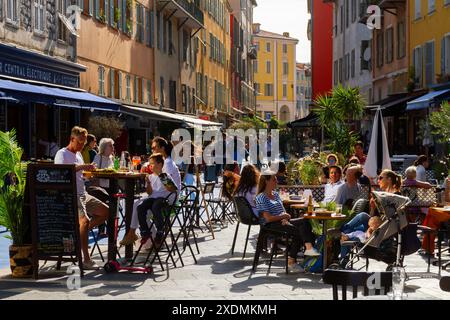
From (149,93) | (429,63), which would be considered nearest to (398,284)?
(429,63)

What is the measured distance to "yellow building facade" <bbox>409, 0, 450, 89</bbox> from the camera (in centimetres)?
3488

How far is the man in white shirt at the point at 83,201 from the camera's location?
12.2 m

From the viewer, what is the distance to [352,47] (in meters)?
55.0

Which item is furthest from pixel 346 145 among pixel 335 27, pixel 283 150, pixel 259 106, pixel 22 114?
pixel 259 106

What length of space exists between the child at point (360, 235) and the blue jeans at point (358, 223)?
16cm

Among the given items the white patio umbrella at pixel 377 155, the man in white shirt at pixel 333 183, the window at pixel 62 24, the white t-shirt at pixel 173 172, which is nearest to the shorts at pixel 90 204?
the white t-shirt at pixel 173 172

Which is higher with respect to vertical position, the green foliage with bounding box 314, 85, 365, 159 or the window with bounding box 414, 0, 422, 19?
the window with bounding box 414, 0, 422, 19

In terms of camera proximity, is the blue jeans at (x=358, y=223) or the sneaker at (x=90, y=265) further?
the blue jeans at (x=358, y=223)

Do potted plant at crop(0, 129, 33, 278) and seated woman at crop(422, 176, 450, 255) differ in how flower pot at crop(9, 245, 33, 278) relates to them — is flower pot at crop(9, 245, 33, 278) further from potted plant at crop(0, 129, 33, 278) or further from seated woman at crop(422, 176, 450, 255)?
seated woman at crop(422, 176, 450, 255)

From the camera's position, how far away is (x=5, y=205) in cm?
1150

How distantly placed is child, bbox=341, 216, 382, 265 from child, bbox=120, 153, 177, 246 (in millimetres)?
2293

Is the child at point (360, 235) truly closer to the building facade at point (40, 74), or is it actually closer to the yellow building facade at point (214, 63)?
the building facade at point (40, 74)

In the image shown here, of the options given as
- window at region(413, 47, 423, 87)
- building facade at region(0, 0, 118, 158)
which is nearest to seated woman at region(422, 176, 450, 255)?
building facade at region(0, 0, 118, 158)
